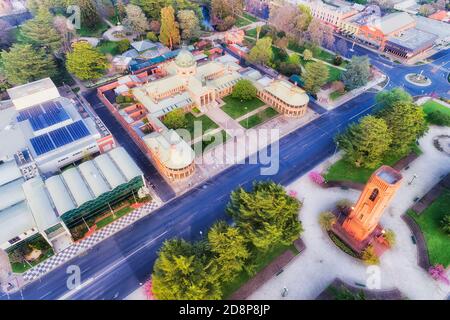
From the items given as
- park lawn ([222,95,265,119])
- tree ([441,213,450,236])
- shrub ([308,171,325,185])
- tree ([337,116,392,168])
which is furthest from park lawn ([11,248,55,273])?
tree ([441,213,450,236])


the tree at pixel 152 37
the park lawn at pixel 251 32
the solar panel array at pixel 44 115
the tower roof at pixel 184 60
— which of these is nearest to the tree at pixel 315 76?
the tower roof at pixel 184 60

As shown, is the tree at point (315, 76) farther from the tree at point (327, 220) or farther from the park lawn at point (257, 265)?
the park lawn at point (257, 265)

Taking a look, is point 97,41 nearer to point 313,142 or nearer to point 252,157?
point 252,157

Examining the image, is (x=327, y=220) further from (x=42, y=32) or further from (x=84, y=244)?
(x=42, y=32)

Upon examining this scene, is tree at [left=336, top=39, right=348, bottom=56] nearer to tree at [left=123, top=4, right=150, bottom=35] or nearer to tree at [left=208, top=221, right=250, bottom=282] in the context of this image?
tree at [left=123, top=4, right=150, bottom=35]

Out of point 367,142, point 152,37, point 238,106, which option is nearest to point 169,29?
point 152,37
